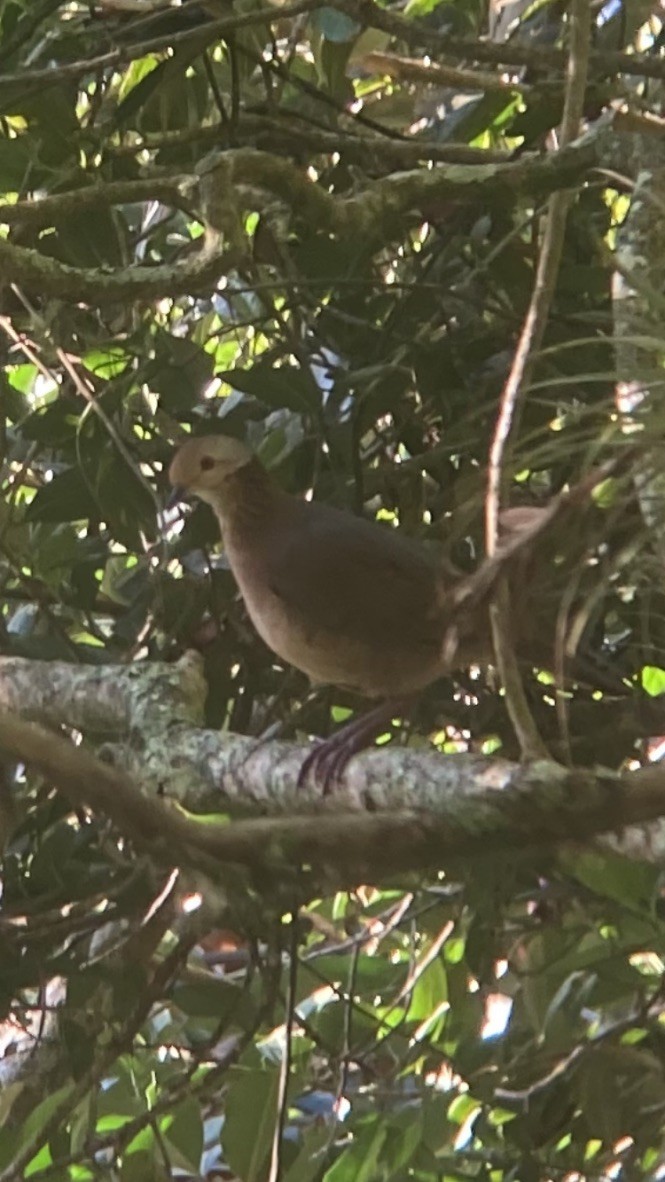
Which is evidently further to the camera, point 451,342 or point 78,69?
point 451,342

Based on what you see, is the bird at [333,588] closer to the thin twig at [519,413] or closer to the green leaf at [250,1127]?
the green leaf at [250,1127]

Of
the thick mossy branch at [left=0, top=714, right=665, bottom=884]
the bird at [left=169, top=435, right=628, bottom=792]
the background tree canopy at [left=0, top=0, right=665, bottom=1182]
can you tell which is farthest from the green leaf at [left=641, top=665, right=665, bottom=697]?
the thick mossy branch at [left=0, top=714, right=665, bottom=884]

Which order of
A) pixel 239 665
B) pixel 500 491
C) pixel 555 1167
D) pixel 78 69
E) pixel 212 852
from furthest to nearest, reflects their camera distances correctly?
pixel 239 665 < pixel 555 1167 < pixel 78 69 < pixel 500 491 < pixel 212 852

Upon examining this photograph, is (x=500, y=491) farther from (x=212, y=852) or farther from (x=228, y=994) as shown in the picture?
(x=228, y=994)

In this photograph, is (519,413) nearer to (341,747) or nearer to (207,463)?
(341,747)

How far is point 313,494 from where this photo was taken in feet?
5.02

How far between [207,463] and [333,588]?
200 mm

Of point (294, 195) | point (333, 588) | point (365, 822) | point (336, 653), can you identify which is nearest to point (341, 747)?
point (336, 653)

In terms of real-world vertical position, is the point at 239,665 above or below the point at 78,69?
below

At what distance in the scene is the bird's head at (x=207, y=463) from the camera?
4.79 feet

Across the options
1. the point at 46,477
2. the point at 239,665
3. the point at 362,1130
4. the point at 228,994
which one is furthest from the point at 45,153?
the point at 362,1130

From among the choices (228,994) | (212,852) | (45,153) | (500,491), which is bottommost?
(228,994)

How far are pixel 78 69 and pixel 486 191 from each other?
1.19 ft

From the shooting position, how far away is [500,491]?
860 millimetres
